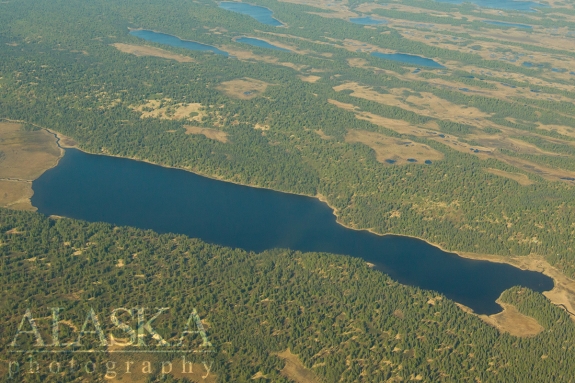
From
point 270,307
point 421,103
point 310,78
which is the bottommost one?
point 270,307

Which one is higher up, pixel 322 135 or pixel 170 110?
pixel 322 135

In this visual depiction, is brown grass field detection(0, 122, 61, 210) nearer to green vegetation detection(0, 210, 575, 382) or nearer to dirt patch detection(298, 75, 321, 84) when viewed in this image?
green vegetation detection(0, 210, 575, 382)

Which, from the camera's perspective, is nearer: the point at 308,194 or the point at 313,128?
the point at 308,194

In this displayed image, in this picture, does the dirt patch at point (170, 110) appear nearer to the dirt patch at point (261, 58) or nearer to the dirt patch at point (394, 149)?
the dirt patch at point (394, 149)

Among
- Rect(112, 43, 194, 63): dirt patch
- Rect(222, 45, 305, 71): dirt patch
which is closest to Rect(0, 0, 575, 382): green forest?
Rect(222, 45, 305, 71): dirt patch

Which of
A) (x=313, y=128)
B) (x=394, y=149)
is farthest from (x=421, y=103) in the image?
(x=394, y=149)

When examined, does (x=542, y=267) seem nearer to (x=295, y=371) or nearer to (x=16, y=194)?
(x=295, y=371)

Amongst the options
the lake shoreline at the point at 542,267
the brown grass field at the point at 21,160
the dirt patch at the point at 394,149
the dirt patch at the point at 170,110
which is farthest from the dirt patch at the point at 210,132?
the lake shoreline at the point at 542,267
